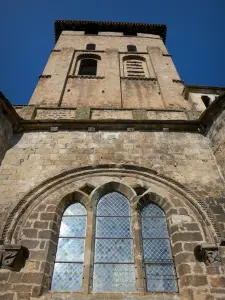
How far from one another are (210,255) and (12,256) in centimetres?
301

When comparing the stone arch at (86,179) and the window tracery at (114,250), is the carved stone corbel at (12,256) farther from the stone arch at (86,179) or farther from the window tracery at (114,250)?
the window tracery at (114,250)

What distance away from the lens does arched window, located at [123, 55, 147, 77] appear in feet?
41.0

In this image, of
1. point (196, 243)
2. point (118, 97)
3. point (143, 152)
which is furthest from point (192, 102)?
point (196, 243)

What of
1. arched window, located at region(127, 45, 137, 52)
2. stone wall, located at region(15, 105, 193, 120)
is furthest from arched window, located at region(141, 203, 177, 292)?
arched window, located at region(127, 45, 137, 52)

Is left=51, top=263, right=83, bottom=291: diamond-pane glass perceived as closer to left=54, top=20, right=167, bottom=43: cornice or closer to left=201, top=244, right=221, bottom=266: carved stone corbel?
left=201, top=244, right=221, bottom=266: carved stone corbel

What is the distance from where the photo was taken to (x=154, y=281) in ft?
15.1

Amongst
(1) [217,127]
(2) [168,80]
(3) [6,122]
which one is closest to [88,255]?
(3) [6,122]

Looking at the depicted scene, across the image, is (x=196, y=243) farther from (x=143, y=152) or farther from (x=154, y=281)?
(x=143, y=152)

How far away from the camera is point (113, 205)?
580 cm

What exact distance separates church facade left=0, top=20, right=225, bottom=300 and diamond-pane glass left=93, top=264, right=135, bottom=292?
0.05 feet

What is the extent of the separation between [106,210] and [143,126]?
2681mm

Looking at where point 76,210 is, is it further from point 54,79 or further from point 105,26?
point 105,26

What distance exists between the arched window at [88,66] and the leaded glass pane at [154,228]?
9514 mm

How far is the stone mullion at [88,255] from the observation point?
14.8ft
